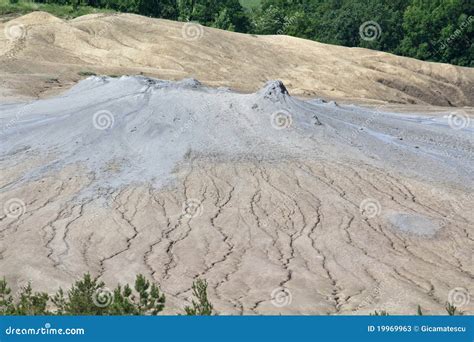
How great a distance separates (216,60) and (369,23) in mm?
31296

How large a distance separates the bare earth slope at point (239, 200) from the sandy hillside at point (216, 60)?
18740 millimetres

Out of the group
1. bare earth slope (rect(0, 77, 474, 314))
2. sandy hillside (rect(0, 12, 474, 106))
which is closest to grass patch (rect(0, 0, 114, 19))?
sandy hillside (rect(0, 12, 474, 106))

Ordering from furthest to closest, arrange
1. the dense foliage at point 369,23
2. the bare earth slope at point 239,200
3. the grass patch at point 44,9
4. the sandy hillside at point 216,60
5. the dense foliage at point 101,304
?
the dense foliage at point 369,23 < the grass patch at point 44,9 < the sandy hillside at point 216,60 < the bare earth slope at point 239,200 < the dense foliage at point 101,304

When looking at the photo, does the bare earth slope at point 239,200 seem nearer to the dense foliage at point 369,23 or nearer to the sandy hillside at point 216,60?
the sandy hillside at point 216,60

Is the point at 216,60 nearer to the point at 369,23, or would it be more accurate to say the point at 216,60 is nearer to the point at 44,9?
the point at 44,9

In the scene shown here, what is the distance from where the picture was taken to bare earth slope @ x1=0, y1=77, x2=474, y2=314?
2102 cm

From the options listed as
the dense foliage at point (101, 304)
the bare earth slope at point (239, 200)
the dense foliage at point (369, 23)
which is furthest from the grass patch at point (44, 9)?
the dense foliage at point (101, 304)

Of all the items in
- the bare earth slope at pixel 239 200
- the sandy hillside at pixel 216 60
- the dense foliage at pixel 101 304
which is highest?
the dense foliage at pixel 101 304

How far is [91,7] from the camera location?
3115 inches

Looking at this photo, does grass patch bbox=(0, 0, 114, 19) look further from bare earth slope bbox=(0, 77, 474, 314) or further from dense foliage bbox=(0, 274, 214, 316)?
dense foliage bbox=(0, 274, 214, 316)

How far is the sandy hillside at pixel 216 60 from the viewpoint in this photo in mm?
55344

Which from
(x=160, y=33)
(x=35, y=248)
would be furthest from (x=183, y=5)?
(x=35, y=248)

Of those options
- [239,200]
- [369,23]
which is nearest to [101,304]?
[239,200]

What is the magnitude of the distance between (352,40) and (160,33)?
29.6 metres
